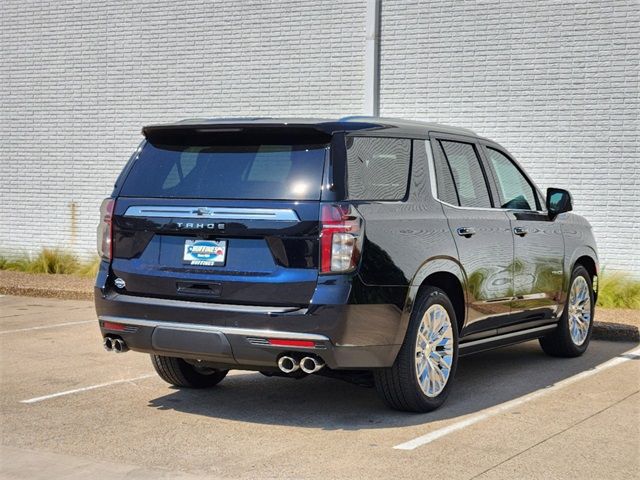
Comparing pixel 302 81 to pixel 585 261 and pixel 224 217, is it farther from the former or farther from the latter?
pixel 224 217

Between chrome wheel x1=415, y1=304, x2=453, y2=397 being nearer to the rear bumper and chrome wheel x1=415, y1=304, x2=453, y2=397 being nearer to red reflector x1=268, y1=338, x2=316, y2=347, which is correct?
the rear bumper

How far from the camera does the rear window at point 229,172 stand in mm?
6793

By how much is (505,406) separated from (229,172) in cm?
254

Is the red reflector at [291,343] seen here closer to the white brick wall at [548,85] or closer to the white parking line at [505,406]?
the white parking line at [505,406]

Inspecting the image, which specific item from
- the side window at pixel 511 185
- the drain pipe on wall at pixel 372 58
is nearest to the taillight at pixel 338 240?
the side window at pixel 511 185

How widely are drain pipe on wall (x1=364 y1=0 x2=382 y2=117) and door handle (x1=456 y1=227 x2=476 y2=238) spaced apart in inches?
305

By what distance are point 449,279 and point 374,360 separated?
3.81 feet

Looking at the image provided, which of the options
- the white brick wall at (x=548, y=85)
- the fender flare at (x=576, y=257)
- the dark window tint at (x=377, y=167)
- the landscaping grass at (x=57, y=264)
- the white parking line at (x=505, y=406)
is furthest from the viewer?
the landscaping grass at (x=57, y=264)

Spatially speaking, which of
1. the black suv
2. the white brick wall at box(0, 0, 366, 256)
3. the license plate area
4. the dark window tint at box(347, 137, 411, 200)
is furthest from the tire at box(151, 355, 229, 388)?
the white brick wall at box(0, 0, 366, 256)

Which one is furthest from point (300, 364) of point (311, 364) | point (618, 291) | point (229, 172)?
point (618, 291)

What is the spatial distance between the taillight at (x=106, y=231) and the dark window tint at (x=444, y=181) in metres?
2.25

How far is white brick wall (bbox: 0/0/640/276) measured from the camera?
14.2 m

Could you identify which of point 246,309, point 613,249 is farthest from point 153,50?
point 246,309

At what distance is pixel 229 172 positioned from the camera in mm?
7008
